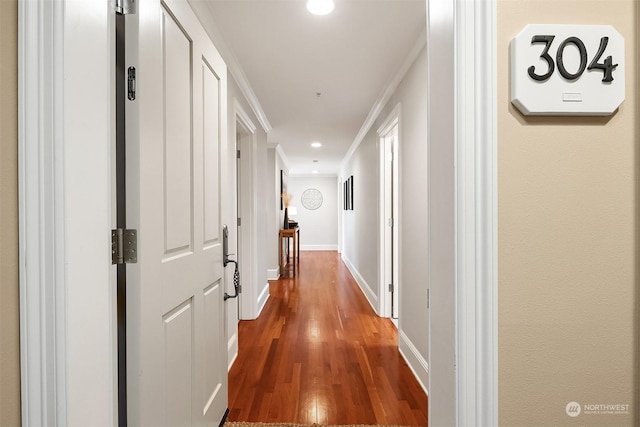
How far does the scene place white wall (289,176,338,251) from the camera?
33.5 ft

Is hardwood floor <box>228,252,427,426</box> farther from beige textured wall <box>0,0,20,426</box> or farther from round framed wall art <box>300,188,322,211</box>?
round framed wall art <box>300,188,322,211</box>

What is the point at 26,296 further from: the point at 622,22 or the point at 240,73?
the point at 240,73

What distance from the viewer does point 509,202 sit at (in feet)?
2.24

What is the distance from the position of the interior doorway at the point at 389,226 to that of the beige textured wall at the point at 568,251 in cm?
300

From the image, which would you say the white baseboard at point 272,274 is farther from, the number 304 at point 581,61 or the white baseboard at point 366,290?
the number 304 at point 581,61

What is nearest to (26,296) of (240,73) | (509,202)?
(509,202)

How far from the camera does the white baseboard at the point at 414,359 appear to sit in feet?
7.20

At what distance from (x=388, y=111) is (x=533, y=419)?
3.03 meters

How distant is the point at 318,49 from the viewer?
2363mm

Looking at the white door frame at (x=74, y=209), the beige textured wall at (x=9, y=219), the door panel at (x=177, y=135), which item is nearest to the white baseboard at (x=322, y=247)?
the door panel at (x=177, y=135)

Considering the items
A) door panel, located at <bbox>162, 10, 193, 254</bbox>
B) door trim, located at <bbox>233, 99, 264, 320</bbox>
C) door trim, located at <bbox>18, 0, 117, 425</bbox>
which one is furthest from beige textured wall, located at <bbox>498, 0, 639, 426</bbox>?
door trim, located at <bbox>233, 99, 264, 320</bbox>

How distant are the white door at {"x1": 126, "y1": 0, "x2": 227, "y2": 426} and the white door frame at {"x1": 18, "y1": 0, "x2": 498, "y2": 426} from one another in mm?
257

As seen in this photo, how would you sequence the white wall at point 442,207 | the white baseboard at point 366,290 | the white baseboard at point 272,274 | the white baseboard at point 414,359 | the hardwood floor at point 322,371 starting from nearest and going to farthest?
the white wall at point 442,207 < the hardwood floor at point 322,371 < the white baseboard at point 414,359 < the white baseboard at point 366,290 < the white baseboard at point 272,274

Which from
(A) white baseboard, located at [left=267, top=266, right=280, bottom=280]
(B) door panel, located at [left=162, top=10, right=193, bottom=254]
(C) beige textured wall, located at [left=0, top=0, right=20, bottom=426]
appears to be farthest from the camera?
(A) white baseboard, located at [left=267, top=266, right=280, bottom=280]
